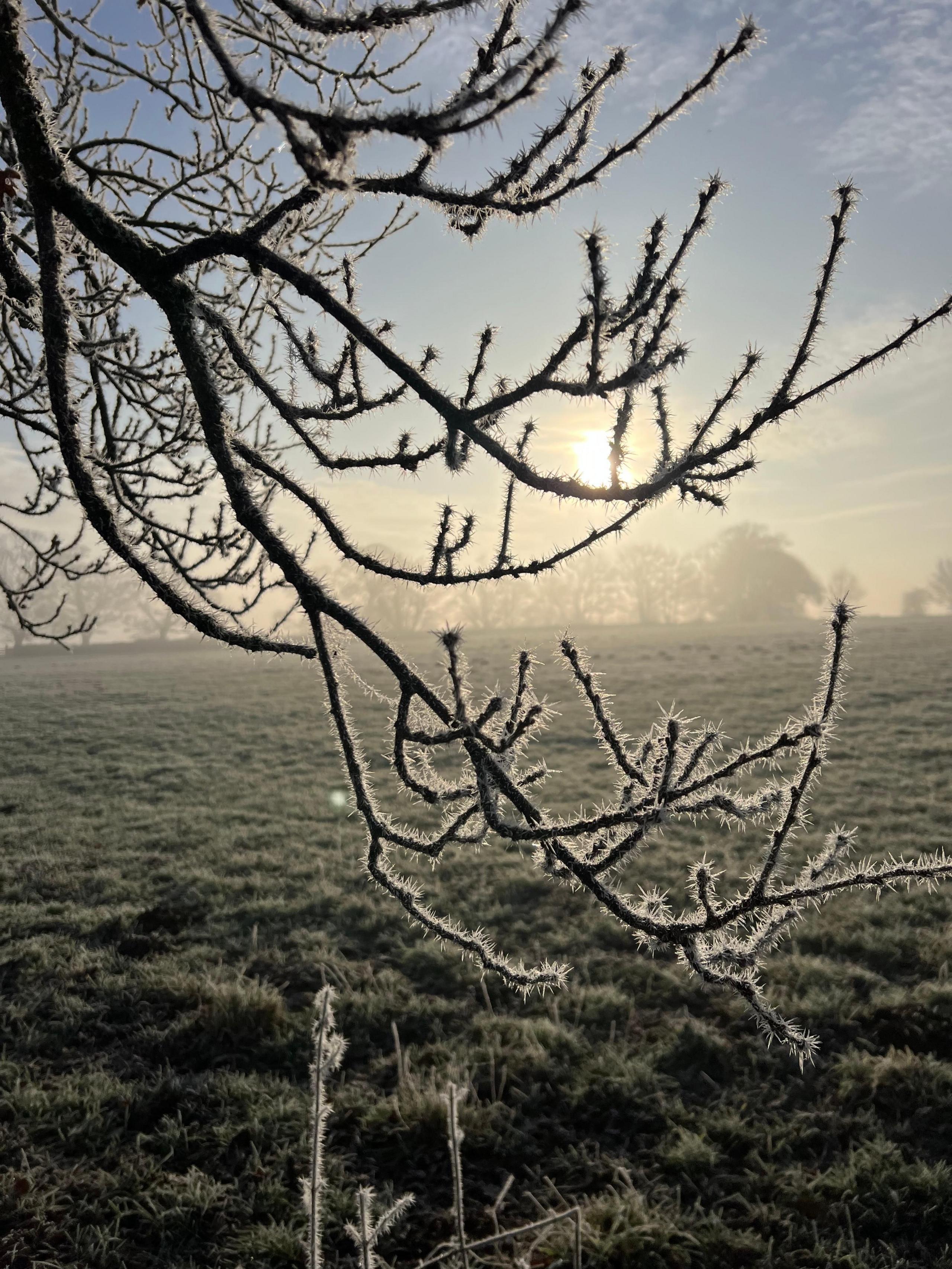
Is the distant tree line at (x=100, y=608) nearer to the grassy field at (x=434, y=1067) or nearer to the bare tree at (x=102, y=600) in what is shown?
the bare tree at (x=102, y=600)

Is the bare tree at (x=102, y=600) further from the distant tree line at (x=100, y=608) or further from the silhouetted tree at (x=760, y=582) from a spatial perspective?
the silhouetted tree at (x=760, y=582)

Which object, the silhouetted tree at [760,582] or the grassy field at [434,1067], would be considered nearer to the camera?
the grassy field at [434,1067]

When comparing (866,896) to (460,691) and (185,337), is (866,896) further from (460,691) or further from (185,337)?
(185,337)

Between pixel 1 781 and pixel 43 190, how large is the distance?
51.9ft

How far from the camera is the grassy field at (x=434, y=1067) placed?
4.12m

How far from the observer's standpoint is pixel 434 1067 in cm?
534

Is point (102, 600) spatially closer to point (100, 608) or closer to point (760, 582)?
point (100, 608)

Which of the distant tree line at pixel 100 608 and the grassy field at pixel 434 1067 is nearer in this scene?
the grassy field at pixel 434 1067

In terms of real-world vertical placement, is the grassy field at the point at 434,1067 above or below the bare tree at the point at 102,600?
below

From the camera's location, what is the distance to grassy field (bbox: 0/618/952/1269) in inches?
162

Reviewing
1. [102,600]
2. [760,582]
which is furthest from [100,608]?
[760,582]

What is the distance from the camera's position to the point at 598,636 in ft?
151

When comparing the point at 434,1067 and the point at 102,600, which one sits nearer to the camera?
the point at 434,1067

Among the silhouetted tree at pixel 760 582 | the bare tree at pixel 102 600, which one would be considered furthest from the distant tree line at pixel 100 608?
the silhouetted tree at pixel 760 582
